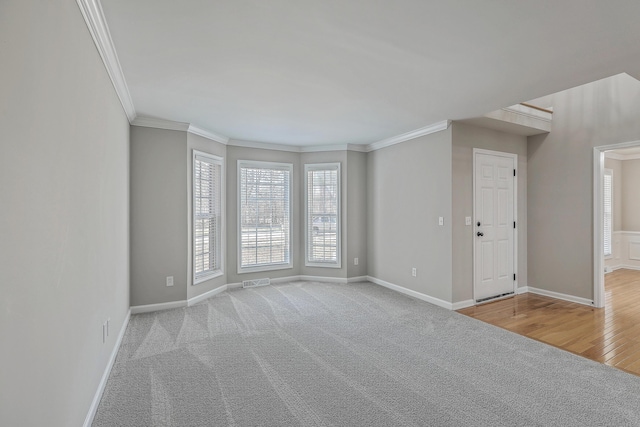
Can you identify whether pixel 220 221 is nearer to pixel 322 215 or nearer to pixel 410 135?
pixel 322 215

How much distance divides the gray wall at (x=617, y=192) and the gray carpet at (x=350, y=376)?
222 inches

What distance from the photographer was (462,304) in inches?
164

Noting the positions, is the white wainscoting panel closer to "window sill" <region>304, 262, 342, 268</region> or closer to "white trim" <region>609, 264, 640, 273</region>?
"white trim" <region>609, 264, 640, 273</region>

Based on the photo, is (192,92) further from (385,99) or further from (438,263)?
(438,263)

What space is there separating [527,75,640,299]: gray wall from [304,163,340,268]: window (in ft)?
10.5

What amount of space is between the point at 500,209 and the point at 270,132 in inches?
145

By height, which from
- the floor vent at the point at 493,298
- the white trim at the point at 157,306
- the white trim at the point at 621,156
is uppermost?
the white trim at the point at 621,156

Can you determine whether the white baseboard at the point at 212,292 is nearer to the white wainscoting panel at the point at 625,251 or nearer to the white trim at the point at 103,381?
the white trim at the point at 103,381

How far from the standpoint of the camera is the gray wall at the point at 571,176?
3.97m

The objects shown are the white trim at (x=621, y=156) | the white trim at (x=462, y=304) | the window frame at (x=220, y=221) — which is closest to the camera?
the white trim at (x=462, y=304)

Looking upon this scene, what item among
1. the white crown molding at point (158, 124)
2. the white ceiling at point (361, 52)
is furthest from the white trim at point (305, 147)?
the white ceiling at point (361, 52)

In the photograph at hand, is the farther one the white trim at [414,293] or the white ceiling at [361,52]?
the white trim at [414,293]

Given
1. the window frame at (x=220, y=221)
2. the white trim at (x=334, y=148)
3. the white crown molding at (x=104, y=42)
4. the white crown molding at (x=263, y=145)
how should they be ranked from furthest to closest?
the white trim at (x=334, y=148) < the white crown molding at (x=263, y=145) < the window frame at (x=220, y=221) < the white crown molding at (x=104, y=42)

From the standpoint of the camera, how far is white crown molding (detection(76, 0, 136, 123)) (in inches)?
69.2
